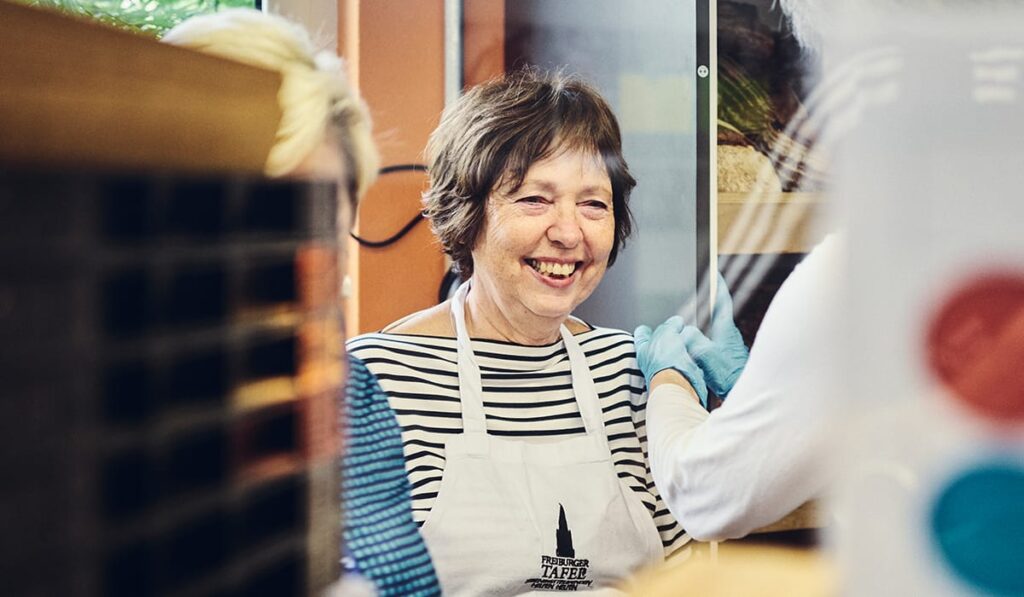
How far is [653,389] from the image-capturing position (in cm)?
74

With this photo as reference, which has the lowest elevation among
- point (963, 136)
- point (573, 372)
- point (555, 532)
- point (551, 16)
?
point (555, 532)

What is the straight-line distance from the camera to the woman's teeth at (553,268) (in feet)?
2.29

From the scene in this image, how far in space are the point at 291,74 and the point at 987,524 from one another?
0.90 ft

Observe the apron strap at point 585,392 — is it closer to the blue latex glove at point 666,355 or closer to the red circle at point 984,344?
the blue latex glove at point 666,355

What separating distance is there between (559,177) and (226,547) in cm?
50

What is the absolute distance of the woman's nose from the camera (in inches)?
27.4

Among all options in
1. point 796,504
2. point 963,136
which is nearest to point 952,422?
point 963,136

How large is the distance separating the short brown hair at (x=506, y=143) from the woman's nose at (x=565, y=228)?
37 mm

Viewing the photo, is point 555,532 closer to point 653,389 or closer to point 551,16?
point 653,389

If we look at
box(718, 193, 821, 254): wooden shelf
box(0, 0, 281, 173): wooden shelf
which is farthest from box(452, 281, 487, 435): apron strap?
box(0, 0, 281, 173): wooden shelf

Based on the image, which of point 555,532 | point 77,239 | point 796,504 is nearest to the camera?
point 77,239

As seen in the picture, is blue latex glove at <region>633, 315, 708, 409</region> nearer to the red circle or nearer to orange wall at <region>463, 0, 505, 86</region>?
orange wall at <region>463, 0, 505, 86</region>

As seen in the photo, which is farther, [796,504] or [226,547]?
[796,504]

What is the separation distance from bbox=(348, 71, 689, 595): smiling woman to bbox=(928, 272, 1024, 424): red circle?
43 centimetres
